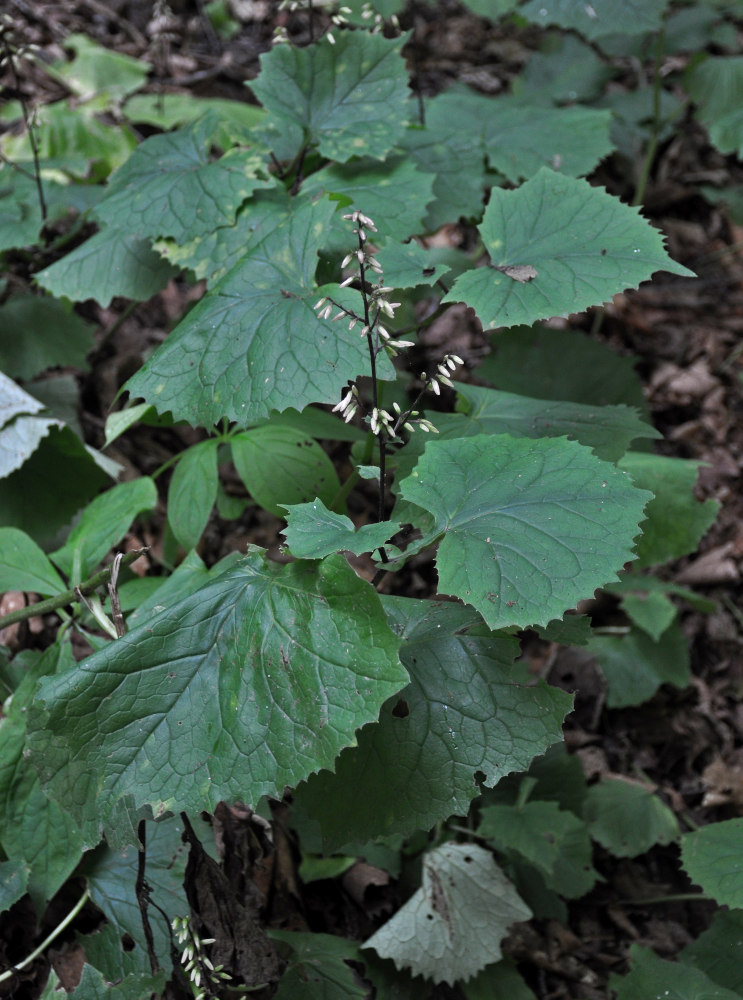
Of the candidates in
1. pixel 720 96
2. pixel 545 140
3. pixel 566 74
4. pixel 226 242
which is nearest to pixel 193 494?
pixel 226 242

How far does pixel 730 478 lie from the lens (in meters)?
3.70

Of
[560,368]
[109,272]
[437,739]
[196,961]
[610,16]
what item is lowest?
[560,368]

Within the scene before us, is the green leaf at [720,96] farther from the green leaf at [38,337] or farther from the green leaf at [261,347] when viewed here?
the green leaf at [38,337]

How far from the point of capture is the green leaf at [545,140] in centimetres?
268

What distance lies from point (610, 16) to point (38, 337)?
2.80 meters

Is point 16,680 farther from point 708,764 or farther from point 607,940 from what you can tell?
point 708,764

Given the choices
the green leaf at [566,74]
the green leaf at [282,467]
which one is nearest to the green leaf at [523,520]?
the green leaf at [282,467]

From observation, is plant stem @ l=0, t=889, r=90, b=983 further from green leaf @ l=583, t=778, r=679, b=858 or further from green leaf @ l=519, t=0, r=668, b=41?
green leaf @ l=519, t=0, r=668, b=41

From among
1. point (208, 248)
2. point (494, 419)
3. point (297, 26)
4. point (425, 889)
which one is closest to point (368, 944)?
point (425, 889)

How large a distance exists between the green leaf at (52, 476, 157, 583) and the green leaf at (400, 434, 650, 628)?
0.78 meters

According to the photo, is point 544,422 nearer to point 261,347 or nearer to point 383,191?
point 261,347

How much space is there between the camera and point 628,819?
2506 mm

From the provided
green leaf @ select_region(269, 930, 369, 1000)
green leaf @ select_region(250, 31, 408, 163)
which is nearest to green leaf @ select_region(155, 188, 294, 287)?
green leaf @ select_region(250, 31, 408, 163)

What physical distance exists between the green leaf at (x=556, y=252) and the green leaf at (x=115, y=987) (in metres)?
1.44
